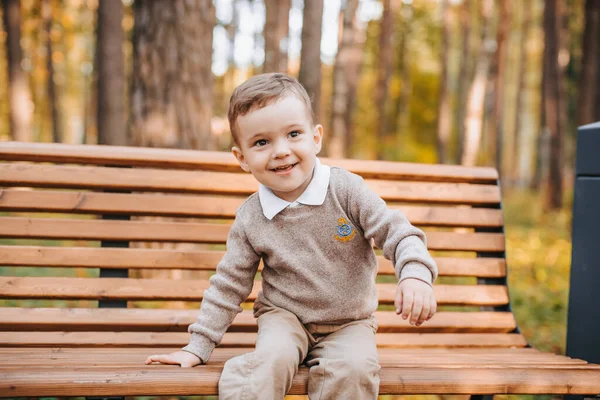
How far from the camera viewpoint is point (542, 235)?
31.1 feet

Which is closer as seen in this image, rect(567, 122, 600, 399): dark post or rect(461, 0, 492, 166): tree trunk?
rect(567, 122, 600, 399): dark post

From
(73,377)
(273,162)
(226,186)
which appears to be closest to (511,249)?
(226,186)

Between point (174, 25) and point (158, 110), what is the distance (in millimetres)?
584

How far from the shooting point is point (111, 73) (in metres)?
6.08

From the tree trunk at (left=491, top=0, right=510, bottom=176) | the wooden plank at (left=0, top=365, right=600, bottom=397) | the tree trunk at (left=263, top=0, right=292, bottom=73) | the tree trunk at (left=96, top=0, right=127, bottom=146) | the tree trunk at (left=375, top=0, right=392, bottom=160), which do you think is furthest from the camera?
Result: the tree trunk at (left=375, top=0, right=392, bottom=160)

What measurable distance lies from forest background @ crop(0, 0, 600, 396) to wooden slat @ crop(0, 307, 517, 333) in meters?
1.64

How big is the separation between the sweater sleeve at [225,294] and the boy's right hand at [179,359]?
0.08ft

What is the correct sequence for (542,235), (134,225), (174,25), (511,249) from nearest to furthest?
(134,225) < (174,25) < (511,249) < (542,235)

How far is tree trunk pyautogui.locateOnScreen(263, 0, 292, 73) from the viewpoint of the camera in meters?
15.7

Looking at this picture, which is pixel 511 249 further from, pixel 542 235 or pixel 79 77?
pixel 79 77

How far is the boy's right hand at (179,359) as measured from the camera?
6.35ft

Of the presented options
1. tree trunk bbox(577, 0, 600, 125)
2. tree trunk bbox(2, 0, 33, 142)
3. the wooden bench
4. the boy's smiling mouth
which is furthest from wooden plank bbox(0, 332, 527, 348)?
tree trunk bbox(2, 0, 33, 142)

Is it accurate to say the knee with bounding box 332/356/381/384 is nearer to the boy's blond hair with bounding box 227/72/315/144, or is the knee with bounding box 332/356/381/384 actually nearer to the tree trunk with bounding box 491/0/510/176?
the boy's blond hair with bounding box 227/72/315/144

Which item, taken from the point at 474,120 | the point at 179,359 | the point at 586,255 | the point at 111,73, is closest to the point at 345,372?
the point at 179,359
